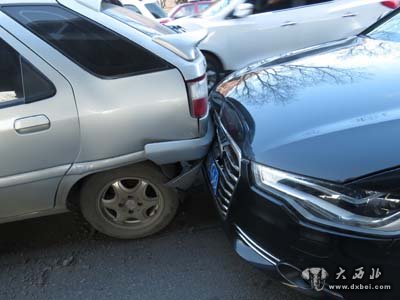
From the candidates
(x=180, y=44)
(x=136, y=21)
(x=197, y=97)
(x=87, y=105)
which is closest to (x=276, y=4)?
(x=136, y=21)

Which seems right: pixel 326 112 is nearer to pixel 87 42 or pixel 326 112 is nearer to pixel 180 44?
pixel 180 44

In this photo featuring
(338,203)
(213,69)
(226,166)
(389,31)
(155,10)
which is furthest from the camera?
(155,10)

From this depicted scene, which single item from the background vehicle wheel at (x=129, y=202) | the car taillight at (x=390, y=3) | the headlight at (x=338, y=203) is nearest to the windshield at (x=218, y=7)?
the car taillight at (x=390, y=3)

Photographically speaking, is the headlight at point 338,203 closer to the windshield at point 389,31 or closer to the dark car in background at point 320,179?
the dark car in background at point 320,179

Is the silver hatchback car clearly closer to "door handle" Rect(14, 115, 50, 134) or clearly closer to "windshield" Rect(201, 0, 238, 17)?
"door handle" Rect(14, 115, 50, 134)

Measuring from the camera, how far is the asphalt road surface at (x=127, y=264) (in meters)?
2.68

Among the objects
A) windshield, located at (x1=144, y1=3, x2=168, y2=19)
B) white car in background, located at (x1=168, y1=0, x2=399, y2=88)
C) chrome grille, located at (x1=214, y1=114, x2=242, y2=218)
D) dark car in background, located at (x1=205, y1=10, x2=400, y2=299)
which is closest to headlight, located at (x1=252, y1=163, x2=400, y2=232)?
dark car in background, located at (x1=205, y1=10, x2=400, y2=299)

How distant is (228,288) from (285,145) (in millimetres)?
968

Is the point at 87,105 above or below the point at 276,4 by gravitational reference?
above

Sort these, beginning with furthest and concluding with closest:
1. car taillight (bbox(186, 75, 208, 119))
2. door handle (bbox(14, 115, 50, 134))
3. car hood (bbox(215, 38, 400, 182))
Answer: car taillight (bbox(186, 75, 208, 119)) < door handle (bbox(14, 115, 50, 134)) < car hood (bbox(215, 38, 400, 182))

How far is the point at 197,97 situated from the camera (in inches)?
112

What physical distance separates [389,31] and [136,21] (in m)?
1.71

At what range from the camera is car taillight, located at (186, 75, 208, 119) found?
2814 millimetres

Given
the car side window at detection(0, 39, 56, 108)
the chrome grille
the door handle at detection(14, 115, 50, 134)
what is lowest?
the chrome grille
